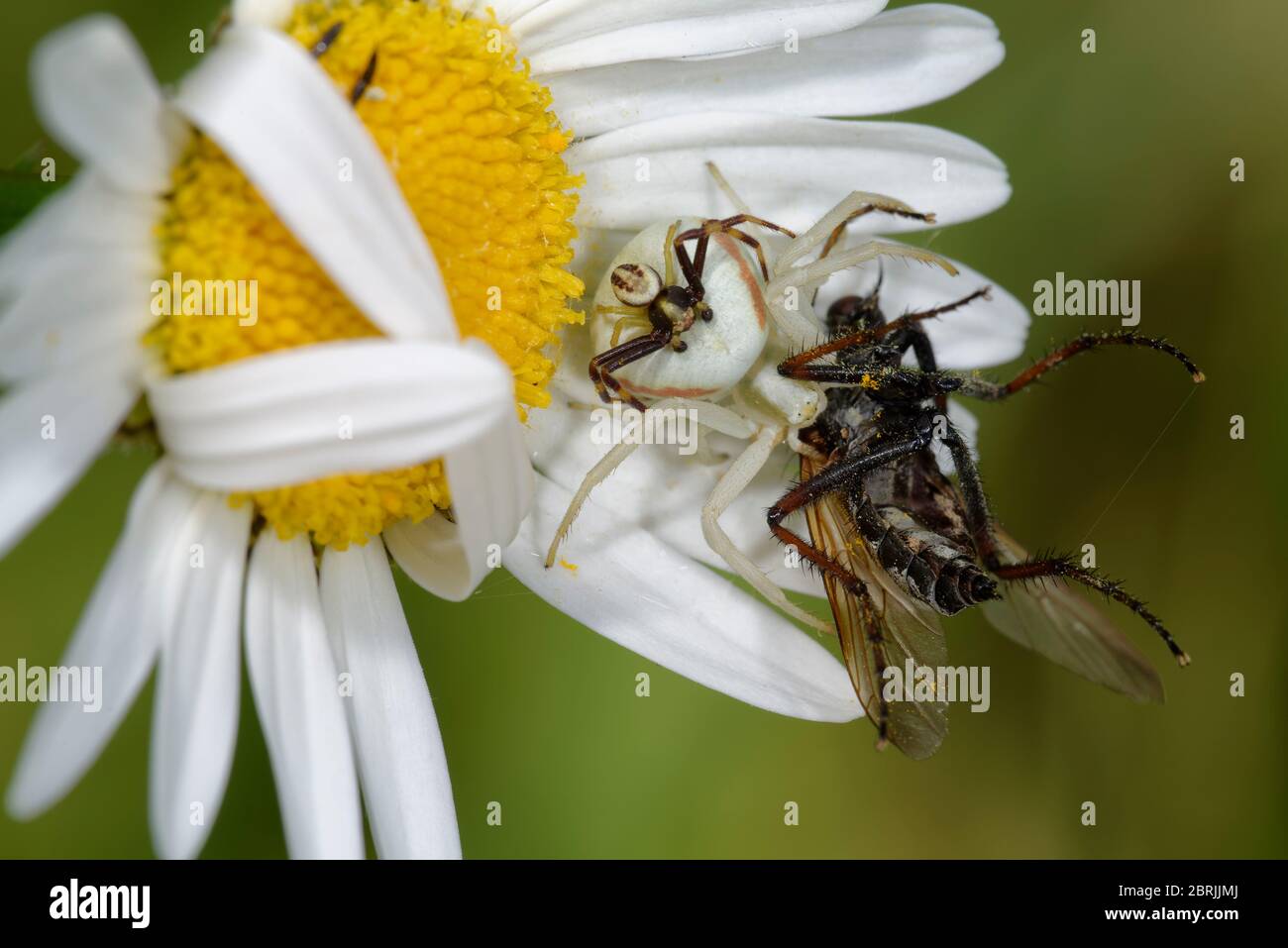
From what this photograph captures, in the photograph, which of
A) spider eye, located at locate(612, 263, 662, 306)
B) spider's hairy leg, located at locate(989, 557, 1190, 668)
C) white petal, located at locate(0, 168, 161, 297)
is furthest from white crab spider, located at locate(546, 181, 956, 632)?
white petal, located at locate(0, 168, 161, 297)

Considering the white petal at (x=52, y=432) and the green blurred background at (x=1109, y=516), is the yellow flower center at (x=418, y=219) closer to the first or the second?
the white petal at (x=52, y=432)

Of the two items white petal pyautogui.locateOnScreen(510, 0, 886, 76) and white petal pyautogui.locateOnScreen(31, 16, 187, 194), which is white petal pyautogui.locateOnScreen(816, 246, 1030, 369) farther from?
white petal pyautogui.locateOnScreen(31, 16, 187, 194)

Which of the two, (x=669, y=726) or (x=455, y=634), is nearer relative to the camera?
(x=455, y=634)

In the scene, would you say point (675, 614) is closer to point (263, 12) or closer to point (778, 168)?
point (778, 168)

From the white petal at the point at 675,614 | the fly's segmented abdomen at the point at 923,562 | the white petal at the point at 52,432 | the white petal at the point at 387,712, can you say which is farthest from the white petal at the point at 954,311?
the white petal at the point at 52,432

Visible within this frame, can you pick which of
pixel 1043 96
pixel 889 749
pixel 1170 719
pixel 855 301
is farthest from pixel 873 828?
pixel 1043 96

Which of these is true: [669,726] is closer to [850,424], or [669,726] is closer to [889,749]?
[889,749]
